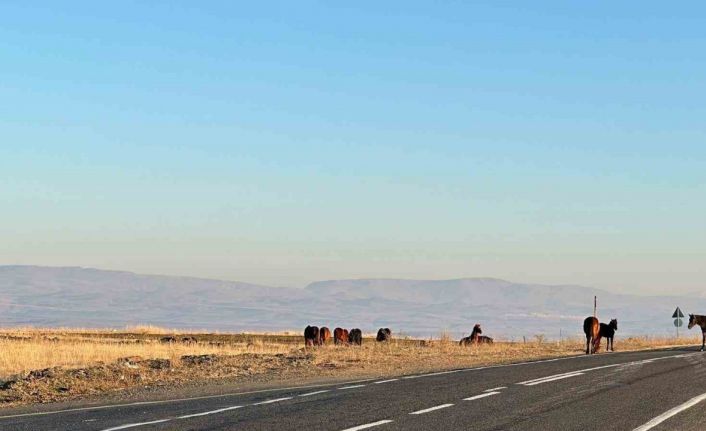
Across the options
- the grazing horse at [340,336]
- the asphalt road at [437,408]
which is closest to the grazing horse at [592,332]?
the grazing horse at [340,336]

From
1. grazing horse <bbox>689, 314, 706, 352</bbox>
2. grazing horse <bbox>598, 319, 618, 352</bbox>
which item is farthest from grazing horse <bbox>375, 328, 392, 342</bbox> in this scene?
grazing horse <bbox>689, 314, 706, 352</bbox>

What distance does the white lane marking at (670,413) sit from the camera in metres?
16.5

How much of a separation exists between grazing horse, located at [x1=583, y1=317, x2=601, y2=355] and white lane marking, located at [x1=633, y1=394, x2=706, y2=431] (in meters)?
21.6

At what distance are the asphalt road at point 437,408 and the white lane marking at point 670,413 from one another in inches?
0.6

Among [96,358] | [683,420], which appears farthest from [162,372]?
[683,420]

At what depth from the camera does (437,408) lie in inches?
736

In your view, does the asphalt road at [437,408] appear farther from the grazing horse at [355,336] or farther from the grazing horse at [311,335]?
the grazing horse at [355,336]

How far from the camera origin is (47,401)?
23.6 metres

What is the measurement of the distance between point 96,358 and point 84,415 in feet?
66.0

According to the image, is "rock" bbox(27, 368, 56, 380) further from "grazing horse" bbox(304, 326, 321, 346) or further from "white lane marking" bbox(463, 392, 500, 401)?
"grazing horse" bbox(304, 326, 321, 346)

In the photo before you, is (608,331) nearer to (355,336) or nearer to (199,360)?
(355,336)

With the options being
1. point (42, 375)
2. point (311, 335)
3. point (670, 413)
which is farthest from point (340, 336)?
point (670, 413)

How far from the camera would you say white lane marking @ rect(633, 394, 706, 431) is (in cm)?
1652

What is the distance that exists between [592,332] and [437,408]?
2576 centimetres
